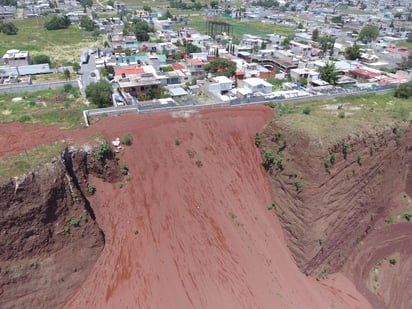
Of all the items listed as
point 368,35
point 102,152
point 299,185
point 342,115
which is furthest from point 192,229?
point 368,35

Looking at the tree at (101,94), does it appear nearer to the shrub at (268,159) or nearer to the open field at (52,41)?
the shrub at (268,159)

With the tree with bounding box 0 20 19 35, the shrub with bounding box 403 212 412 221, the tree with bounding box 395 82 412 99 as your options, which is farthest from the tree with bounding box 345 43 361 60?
the tree with bounding box 0 20 19 35

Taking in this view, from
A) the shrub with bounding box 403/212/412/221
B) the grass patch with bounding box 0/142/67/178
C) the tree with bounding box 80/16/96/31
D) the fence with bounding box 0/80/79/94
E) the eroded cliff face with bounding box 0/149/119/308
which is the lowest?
the shrub with bounding box 403/212/412/221

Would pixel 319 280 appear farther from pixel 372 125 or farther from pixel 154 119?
pixel 154 119

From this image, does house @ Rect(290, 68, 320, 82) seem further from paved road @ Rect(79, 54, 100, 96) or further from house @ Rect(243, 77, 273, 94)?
paved road @ Rect(79, 54, 100, 96)

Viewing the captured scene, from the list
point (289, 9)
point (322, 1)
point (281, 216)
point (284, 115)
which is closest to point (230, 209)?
point (281, 216)

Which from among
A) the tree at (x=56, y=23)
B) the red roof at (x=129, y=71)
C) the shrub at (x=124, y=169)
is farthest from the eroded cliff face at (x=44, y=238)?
the tree at (x=56, y=23)

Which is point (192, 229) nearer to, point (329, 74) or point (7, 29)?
point (329, 74)
